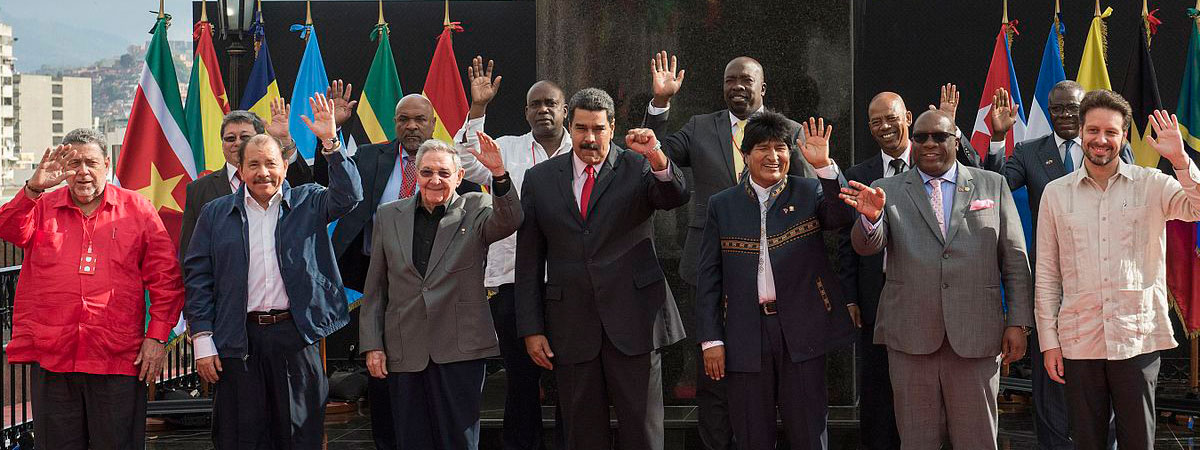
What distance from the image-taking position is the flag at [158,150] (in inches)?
324

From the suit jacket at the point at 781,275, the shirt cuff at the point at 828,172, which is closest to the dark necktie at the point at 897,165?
the suit jacket at the point at 781,275

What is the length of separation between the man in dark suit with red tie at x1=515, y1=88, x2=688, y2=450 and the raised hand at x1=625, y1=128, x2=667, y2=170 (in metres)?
0.13

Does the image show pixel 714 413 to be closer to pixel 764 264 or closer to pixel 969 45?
pixel 764 264

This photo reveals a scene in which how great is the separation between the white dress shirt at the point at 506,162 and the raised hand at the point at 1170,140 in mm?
2565

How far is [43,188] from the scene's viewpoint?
15.9ft

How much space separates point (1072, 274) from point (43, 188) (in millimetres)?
4181

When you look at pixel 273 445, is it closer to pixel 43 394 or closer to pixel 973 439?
pixel 43 394

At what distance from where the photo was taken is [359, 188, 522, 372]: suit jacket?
4957 millimetres

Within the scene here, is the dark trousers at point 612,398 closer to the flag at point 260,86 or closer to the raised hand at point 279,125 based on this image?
the raised hand at point 279,125

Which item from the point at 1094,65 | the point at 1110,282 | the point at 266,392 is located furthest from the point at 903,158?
the point at 1094,65

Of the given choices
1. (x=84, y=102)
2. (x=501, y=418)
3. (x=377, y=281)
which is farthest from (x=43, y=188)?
(x=84, y=102)

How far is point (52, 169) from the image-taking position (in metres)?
4.89

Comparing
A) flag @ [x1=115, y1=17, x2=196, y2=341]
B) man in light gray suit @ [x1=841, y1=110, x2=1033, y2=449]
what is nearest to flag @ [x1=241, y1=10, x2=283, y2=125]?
flag @ [x1=115, y1=17, x2=196, y2=341]

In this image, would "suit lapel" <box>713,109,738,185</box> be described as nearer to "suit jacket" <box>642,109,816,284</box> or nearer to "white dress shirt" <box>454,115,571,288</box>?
"suit jacket" <box>642,109,816,284</box>
